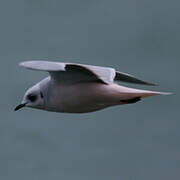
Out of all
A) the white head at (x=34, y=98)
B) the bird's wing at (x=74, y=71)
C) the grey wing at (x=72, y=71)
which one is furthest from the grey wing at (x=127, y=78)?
the white head at (x=34, y=98)

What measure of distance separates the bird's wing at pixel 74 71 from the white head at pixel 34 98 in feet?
2.87

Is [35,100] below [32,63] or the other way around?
below

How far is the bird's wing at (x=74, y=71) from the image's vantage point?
14750 millimetres

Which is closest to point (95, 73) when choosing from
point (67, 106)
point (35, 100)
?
point (67, 106)

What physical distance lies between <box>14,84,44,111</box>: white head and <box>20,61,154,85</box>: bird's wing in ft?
2.87

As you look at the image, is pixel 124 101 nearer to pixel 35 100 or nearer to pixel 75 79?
pixel 75 79

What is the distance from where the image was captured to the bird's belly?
15992 mm

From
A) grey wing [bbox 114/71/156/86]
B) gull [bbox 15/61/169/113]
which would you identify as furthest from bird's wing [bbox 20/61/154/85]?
grey wing [bbox 114/71/156/86]

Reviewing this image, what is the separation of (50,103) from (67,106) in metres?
0.42

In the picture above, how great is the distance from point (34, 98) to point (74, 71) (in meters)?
1.87

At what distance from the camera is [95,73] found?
1469 cm

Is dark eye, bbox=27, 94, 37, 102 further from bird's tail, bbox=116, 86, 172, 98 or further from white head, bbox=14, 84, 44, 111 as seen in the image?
bird's tail, bbox=116, 86, 172, 98

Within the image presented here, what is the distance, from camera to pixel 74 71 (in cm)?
1570

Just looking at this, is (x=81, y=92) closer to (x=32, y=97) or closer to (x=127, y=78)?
(x=127, y=78)
